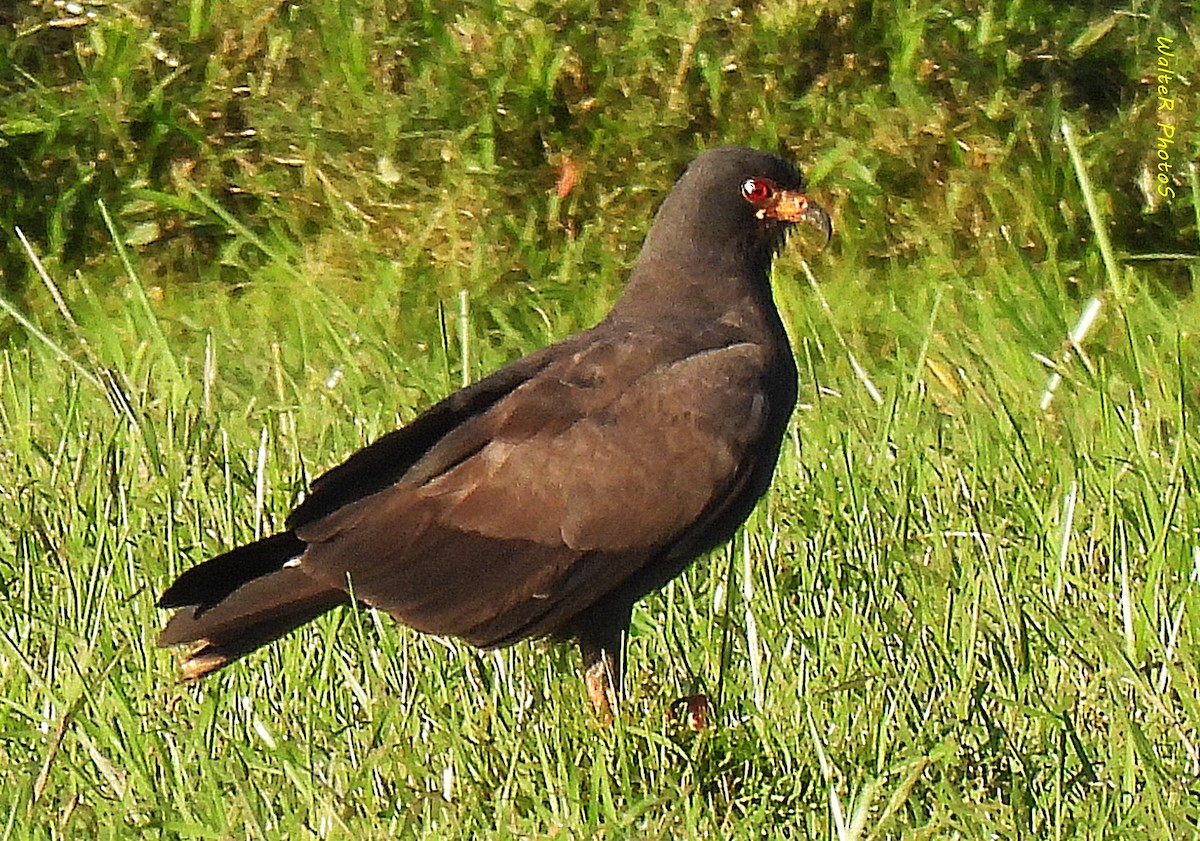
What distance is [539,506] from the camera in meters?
3.90

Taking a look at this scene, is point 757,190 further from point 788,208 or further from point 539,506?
point 539,506

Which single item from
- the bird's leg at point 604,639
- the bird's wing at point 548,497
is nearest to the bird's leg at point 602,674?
the bird's leg at point 604,639

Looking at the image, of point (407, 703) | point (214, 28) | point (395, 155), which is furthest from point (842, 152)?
point (407, 703)

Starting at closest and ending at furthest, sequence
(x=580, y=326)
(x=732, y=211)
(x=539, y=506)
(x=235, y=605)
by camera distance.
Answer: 1. (x=235, y=605)
2. (x=539, y=506)
3. (x=732, y=211)
4. (x=580, y=326)

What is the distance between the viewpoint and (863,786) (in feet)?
10.4

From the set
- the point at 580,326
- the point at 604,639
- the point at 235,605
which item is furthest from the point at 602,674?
the point at 580,326

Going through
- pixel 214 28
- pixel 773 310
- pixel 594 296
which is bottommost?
pixel 594 296

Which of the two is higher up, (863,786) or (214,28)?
(214,28)

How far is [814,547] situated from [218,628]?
1285 millimetres

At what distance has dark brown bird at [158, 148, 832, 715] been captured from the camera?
3719 millimetres

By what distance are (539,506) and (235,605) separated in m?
0.60

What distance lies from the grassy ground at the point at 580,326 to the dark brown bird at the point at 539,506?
0.12 m

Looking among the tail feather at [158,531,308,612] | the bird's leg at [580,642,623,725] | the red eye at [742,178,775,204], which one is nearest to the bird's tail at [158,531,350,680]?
the tail feather at [158,531,308,612]

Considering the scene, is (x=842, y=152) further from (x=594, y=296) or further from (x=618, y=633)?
(x=618, y=633)
